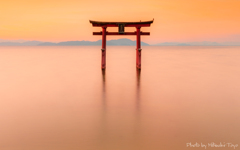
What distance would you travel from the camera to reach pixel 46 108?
19.7 ft

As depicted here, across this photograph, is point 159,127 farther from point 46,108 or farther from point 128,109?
point 46,108

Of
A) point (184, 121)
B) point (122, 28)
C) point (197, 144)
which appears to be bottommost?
point (197, 144)

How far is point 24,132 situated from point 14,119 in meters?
1.06

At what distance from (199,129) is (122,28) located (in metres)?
9.45

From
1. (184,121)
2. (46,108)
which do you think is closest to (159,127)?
(184,121)

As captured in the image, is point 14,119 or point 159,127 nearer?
point 159,127

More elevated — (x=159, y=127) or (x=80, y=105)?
(x=80, y=105)

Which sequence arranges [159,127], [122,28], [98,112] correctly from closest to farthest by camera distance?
[159,127] → [98,112] → [122,28]

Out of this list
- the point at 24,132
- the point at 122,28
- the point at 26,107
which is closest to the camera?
the point at 24,132

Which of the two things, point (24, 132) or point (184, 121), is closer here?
point (24, 132)

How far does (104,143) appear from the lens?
3779 millimetres

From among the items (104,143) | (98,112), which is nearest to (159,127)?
(104,143)

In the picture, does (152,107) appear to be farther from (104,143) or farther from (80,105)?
(104,143)

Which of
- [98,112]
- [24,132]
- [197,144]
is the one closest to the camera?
[197,144]
